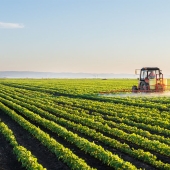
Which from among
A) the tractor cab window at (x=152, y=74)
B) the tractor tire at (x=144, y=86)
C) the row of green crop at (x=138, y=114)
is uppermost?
the tractor cab window at (x=152, y=74)

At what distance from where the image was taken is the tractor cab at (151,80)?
28.3m

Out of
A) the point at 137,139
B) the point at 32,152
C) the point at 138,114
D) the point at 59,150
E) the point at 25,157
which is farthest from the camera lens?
the point at 138,114

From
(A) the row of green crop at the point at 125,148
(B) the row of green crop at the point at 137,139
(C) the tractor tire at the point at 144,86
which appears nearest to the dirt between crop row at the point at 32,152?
(A) the row of green crop at the point at 125,148

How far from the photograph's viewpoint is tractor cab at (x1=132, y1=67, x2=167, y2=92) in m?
28.3

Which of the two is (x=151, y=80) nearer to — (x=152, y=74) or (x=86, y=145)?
(x=152, y=74)

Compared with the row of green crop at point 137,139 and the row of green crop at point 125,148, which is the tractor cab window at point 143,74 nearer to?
the row of green crop at point 137,139

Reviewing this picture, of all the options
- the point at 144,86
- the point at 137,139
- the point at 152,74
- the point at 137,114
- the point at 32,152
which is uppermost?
the point at 152,74

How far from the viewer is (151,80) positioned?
28.3m

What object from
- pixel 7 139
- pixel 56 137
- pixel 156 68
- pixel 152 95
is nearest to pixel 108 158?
pixel 56 137

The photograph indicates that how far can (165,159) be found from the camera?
31.1 ft

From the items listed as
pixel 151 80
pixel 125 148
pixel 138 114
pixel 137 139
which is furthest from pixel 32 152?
pixel 151 80

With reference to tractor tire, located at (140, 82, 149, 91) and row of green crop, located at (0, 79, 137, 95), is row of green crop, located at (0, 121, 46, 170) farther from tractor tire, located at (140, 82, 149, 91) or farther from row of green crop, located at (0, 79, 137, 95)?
row of green crop, located at (0, 79, 137, 95)

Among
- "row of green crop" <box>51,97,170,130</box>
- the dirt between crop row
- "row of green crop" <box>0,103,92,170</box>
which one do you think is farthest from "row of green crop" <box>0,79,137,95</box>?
the dirt between crop row

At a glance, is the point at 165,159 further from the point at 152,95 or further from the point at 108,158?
the point at 152,95
